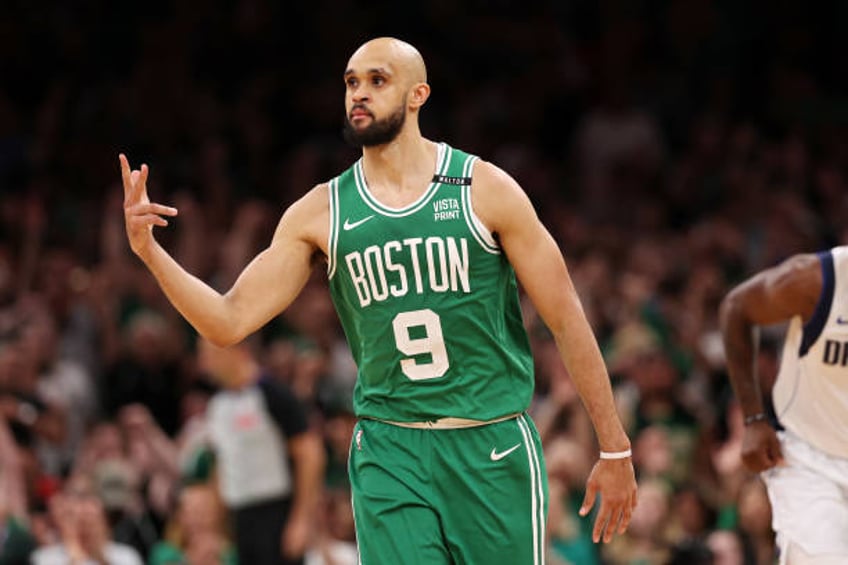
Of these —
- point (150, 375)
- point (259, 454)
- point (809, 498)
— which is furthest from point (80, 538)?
point (809, 498)

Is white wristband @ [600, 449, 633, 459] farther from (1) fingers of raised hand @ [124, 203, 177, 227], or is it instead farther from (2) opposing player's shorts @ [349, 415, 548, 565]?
(1) fingers of raised hand @ [124, 203, 177, 227]

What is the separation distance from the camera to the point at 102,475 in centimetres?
1133

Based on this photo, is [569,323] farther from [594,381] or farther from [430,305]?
[430,305]

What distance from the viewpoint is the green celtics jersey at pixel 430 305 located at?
595 cm

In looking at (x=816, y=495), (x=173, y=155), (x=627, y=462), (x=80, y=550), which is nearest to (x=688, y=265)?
(x=173, y=155)

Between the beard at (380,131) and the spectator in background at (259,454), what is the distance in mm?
4874

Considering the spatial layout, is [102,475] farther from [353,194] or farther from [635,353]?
[353,194]

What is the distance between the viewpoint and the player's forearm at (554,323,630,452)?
19.4ft

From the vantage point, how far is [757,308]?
6984 millimetres

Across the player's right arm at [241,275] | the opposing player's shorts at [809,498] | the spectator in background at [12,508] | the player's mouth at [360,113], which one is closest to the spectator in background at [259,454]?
the spectator in background at [12,508]

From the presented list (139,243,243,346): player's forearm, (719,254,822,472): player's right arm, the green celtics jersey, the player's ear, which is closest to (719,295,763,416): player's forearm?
(719,254,822,472): player's right arm

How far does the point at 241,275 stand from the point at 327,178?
8498 mm

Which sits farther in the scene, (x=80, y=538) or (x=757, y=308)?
(x=80, y=538)

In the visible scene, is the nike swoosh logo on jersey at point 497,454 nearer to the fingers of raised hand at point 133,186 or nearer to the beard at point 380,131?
A: the beard at point 380,131
